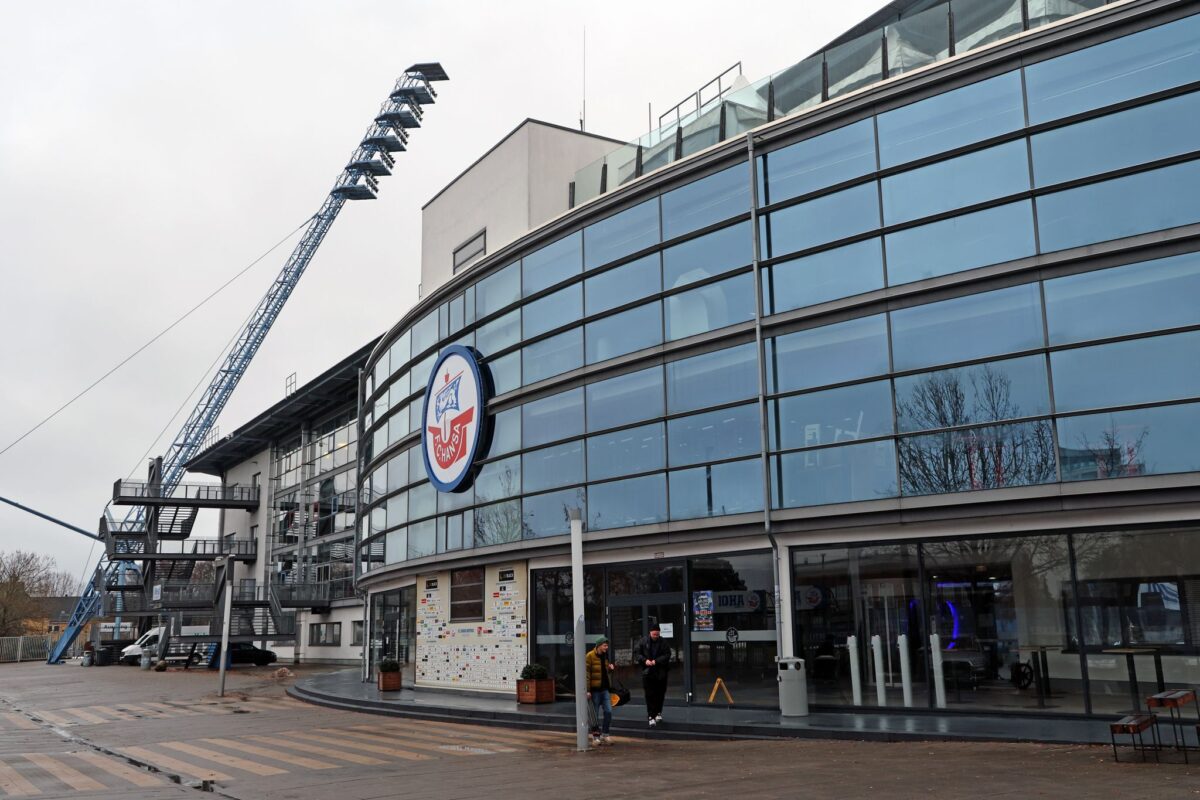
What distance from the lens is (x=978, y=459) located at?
17.0 meters

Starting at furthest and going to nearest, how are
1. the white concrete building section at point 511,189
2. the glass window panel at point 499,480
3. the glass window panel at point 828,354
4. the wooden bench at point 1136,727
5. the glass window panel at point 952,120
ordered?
1. the white concrete building section at point 511,189
2. the glass window panel at point 499,480
3. the glass window panel at point 828,354
4. the glass window panel at point 952,120
5. the wooden bench at point 1136,727

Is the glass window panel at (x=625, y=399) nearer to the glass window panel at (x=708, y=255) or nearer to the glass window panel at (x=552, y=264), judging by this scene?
the glass window panel at (x=708, y=255)

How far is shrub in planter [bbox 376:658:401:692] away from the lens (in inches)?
1095

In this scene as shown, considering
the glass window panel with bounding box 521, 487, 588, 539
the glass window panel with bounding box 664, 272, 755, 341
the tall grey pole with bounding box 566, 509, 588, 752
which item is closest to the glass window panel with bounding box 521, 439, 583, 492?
the glass window panel with bounding box 521, 487, 588, 539

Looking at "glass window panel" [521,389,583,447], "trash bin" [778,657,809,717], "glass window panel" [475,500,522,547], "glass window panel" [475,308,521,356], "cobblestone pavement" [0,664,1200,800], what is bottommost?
"cobblestone pavement" [0,664,1200,800]

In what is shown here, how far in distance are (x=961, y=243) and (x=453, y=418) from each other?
14653 mm

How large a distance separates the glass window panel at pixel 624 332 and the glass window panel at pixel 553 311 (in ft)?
2.40

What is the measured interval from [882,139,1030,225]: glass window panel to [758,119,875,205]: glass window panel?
793 millimetres

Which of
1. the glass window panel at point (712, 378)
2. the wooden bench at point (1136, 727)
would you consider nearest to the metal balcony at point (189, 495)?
the glass window panel at point (712, 378)

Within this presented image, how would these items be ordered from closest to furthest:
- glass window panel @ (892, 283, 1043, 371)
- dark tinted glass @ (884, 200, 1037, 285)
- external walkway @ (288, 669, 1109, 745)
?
1. external walkway @ (288, 669, 1109, 745)
2. glass window panel @ (892, 283, 1043, 371)
3. dark tinted glass @ (884, 200, 1037, 285)

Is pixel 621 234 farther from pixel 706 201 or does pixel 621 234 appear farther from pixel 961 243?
pixel 961 243

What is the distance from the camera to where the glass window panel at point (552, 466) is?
23594mm

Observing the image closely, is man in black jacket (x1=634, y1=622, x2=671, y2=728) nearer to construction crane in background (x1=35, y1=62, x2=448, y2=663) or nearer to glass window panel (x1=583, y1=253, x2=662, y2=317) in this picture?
glass window panel (x1=583, y1=253, x2=662, y2=317)

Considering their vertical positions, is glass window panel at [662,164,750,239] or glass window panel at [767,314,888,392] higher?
glass window panel at [662,164,750,239]
